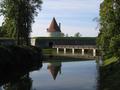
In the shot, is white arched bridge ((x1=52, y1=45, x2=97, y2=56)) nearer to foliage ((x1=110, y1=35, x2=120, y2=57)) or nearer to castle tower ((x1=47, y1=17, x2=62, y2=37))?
castle tower ((x1=47, y1=17, x2=62, y2=37))

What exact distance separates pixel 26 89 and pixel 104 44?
10496 mm

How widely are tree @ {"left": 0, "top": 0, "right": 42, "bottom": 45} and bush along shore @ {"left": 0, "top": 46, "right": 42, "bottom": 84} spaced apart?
24.5ft

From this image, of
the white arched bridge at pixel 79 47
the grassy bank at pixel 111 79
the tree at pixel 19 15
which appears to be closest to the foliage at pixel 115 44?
the grassy bank at pixel 111 79

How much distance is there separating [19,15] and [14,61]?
2043 cm

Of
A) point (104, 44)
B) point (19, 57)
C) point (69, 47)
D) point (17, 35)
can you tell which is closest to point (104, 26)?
point (104, 44)

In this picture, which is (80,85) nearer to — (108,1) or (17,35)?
(108,1)

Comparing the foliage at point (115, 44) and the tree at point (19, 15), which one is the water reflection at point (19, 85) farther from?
the tree at point (19, 15)

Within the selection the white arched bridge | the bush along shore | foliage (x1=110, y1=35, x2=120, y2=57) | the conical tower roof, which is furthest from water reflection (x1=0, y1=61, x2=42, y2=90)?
the conical tower roof

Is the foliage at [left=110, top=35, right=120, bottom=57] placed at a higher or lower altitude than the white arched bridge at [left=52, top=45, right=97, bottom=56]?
higher

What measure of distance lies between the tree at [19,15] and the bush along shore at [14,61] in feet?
24.5

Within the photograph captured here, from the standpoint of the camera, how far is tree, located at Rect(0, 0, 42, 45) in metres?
75.9

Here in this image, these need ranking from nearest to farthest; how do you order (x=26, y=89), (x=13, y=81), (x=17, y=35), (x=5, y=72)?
(x=26, y=89), (x=13, y=81), (x=5, y=72), (x=17, y=35)

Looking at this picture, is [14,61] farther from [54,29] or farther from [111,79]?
[54,29]

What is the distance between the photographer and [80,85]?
1682 inches
